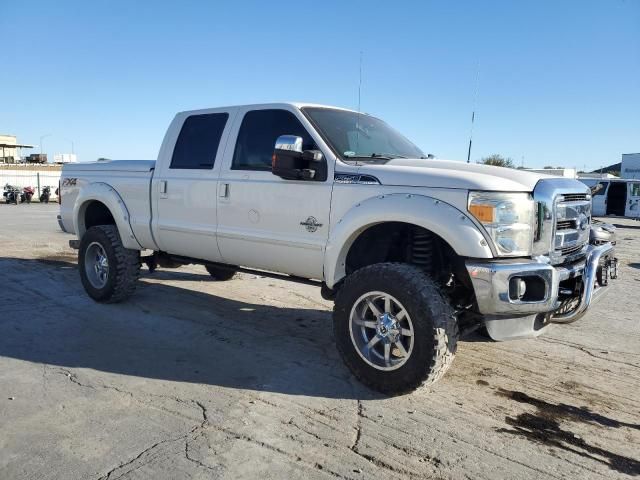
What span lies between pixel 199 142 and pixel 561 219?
3.44 meters

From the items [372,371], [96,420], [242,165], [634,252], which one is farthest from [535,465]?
[634,252]

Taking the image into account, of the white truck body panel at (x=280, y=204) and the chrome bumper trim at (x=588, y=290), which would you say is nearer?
the white truck body panel at (x=280, y=204)

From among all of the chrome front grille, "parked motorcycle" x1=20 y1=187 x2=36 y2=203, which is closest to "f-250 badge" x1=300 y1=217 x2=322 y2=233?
the chrome front grille

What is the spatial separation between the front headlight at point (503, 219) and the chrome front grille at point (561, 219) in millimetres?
143

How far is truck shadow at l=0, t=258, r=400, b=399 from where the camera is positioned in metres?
4.00

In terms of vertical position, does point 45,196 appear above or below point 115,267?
below

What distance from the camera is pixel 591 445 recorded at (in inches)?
121

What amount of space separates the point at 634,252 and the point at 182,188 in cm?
1150

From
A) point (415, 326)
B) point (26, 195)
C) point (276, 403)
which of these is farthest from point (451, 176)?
point (26, 195)

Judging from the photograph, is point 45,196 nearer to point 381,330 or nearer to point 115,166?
point 115,166

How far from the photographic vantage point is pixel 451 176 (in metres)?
3.55

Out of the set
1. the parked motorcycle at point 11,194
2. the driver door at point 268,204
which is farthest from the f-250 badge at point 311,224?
the parked motorcycle at point 11,194

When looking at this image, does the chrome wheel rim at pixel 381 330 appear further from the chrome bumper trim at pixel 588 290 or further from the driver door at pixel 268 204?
the chrome bumper trim at pixel 588 290

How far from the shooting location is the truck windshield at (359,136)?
4391 mm
